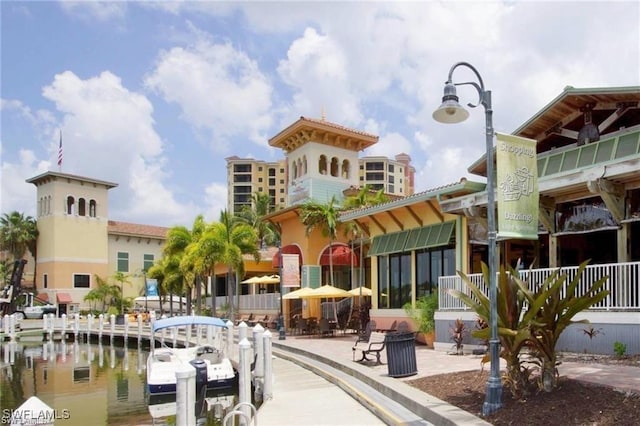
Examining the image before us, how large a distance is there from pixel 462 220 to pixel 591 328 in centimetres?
654

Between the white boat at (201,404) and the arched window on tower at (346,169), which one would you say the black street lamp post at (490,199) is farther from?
the arched window on tower at (346,169)

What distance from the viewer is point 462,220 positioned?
64.8ft

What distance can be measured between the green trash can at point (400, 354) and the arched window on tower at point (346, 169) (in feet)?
83.0

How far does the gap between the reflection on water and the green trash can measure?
418 cm

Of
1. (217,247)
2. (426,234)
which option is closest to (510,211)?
(426,234)

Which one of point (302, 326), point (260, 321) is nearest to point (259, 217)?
point (260, 321)

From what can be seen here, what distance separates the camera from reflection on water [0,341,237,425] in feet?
49.3

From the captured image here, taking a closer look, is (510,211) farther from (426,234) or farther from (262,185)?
(262,185)

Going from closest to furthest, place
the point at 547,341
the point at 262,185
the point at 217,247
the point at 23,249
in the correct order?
the point at 547,341, the point at 217,247, the point at 23,249, the point at 262,185

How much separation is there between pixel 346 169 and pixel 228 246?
930cm

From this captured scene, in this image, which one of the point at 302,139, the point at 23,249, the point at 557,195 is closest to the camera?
the point at 557,195

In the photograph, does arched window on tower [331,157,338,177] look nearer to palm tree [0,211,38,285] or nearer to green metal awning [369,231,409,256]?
green metal awning [369,231,409,256]

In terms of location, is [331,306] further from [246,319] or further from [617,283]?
[617,283]

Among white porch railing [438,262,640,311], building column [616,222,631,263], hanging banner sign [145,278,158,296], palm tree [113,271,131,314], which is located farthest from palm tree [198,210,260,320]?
palm tree [113,271,131,314]
